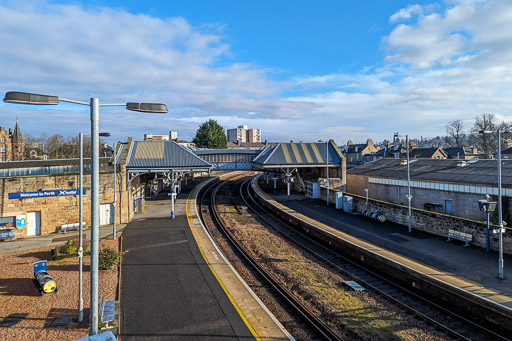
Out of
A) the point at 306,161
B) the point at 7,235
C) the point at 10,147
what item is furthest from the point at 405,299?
the point at 10,147

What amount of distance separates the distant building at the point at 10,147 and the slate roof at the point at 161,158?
54245 millimetres

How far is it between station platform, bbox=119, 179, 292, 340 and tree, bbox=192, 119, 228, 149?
6508cm

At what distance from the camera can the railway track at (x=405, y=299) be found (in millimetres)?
11203

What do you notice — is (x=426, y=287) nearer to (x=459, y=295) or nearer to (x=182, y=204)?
(x=459, y=295)

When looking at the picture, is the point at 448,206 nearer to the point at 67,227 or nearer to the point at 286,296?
the point at 286,296

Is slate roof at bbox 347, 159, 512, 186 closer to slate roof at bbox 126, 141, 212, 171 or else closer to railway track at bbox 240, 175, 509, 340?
railway track at bbox 240, 175, 509, 340

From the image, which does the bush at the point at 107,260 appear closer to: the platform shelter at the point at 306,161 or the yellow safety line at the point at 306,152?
the platform shelter at the point at 306,161

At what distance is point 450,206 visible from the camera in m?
24.7

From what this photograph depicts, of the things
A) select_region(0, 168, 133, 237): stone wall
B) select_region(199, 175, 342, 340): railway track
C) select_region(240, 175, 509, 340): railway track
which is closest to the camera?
select_region(199, 175, 342, 340): railway track

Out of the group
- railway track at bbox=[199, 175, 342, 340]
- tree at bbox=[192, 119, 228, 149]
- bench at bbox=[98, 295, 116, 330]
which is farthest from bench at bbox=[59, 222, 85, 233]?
tree at bbox=[192, 119, 228, 149]

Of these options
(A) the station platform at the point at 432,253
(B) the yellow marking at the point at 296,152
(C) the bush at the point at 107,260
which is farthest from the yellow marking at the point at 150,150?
(B) the yellow marking at the point at 296,152

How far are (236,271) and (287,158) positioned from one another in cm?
2419

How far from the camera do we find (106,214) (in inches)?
1033

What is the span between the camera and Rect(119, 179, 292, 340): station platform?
33.8ft
